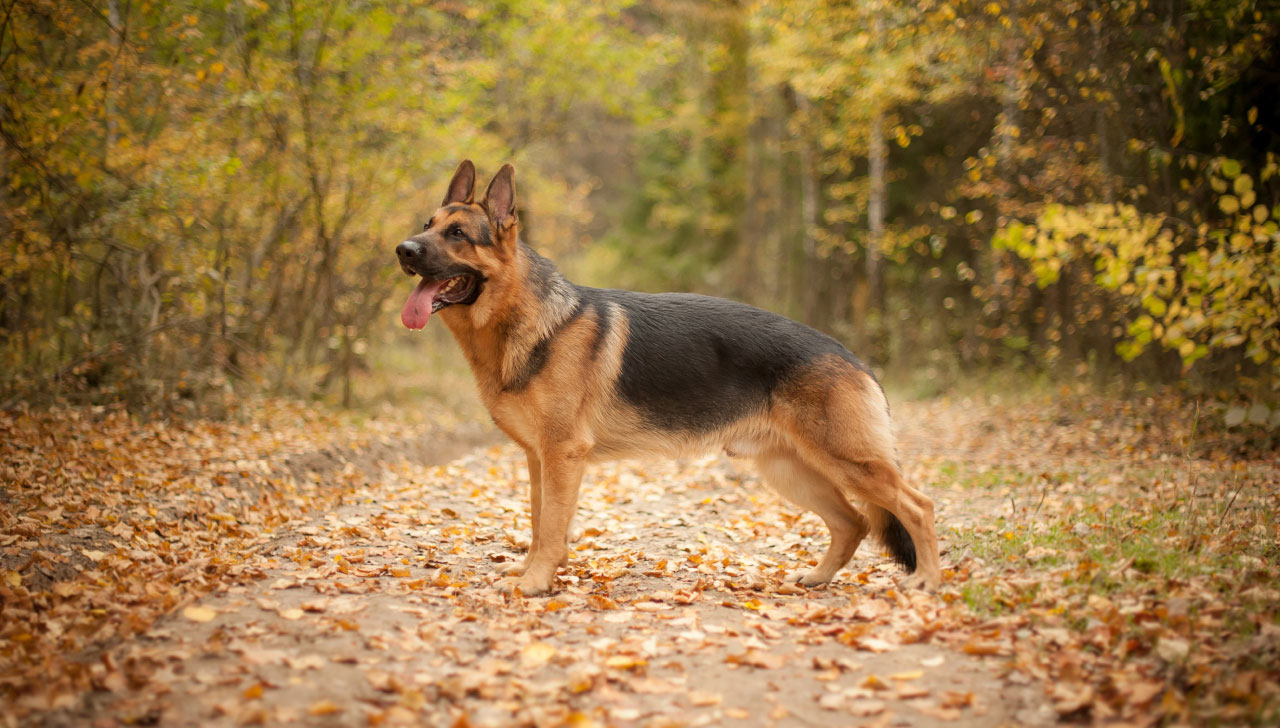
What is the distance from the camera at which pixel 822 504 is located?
582 cm

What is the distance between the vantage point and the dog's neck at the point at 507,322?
5344 mm

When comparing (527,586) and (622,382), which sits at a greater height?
(622,382)

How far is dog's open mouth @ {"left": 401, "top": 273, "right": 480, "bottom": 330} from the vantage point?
514 centimetres

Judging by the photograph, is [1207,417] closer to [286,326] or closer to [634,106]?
[286,326]

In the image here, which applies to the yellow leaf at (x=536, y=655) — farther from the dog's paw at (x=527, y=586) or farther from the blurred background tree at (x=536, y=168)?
the blurred background tree at (x=536, y=168)

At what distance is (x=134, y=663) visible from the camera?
11.7 feet

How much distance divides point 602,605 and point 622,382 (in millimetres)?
1486

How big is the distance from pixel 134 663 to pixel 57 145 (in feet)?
24.1

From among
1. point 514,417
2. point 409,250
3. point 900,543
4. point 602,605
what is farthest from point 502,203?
point 900,543

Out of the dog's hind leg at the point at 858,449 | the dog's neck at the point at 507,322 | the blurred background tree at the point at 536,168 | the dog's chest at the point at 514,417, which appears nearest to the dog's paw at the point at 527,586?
the dog's chest at the point at 514,417

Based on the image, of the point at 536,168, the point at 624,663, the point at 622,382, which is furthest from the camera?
the point at 536,168

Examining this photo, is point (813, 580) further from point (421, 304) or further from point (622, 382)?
point (421, 304)

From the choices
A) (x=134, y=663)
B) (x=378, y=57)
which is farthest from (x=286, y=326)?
(x=134, y=663)

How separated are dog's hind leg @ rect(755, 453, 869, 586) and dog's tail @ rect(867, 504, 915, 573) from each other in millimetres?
215
